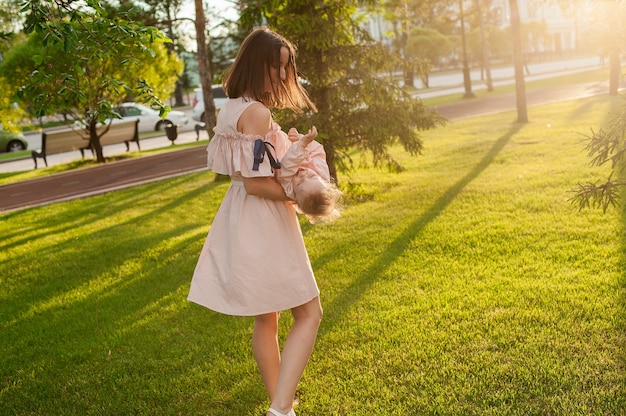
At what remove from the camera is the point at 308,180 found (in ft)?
9.47

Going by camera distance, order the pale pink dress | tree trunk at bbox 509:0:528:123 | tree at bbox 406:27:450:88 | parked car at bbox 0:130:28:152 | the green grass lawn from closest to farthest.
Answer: the pale pink dress
the green grass lawn
tree trunk at bbox 509:0:528:123
parked car at bbox 0:130:28:152
tree at bbox 406:27:450:88

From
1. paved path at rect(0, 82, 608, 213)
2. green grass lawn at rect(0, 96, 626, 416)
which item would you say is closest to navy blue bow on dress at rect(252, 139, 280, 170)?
green grass lawn at rect(0, 96, 626, 416)

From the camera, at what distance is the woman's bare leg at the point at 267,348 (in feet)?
10.4

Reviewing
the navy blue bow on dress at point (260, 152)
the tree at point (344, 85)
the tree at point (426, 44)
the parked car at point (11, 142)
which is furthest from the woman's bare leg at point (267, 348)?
the tree at point (426, 44)

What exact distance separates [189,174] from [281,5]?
575 centimetres

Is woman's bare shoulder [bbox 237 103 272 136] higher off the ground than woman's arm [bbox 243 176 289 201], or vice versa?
woman's bare shoulder [bbox 237 103 272 136]

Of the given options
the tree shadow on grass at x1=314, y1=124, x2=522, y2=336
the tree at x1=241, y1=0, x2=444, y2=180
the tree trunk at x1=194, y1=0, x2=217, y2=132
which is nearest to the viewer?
the tree shadow on grass at x1=314, y1=124, x2=522, y2=336

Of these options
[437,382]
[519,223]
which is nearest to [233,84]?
[437,382]

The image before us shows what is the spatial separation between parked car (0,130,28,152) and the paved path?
10043 mm

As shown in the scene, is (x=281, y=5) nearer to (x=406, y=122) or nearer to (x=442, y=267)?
(x=406, y=122)

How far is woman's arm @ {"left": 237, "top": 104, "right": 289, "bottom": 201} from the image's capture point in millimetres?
2863

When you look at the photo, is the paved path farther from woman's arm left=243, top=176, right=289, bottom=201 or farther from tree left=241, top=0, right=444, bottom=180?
woman's arm left=243, top=176, right=289, bottom=201

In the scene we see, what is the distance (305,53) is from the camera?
8.42m

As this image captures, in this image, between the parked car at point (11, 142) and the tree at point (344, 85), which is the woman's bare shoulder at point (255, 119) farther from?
the parked car at point (11, 142)
